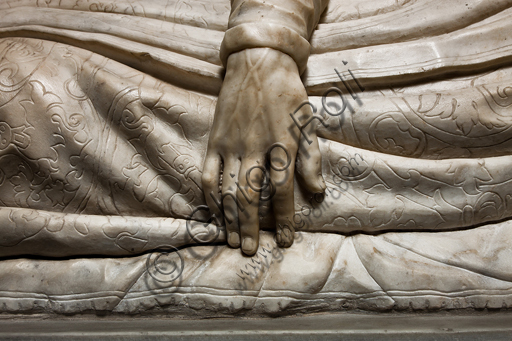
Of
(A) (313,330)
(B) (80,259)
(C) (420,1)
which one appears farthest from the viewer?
(C) (420,1)

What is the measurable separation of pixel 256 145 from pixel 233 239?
0.31 m

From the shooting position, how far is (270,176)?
1047mm

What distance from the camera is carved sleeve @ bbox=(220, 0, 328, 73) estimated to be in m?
1.00

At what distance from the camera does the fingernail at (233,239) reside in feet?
3.58

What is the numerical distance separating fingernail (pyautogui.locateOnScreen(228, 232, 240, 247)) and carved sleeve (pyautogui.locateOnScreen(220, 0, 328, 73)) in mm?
548

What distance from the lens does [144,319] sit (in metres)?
1.06

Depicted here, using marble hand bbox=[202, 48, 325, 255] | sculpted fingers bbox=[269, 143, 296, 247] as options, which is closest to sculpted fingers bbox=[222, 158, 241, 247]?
marble hand bbox=[202, 48, 325, 255]

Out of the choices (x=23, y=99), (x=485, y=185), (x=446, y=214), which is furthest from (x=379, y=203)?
(x=23, y=99)

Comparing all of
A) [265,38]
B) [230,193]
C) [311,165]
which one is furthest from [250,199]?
[265,38]

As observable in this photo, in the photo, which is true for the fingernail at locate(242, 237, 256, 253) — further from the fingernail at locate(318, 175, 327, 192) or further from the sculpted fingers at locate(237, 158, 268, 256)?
the fingernail at locate(318, 175, 327, 192)

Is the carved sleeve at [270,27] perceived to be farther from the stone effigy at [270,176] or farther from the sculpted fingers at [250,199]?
the sculpted fingers at [250,199]

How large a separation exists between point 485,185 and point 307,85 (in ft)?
2.16

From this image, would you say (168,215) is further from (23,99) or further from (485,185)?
(485,185)

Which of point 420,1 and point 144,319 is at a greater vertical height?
point 420,1
